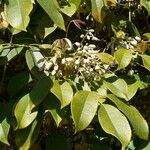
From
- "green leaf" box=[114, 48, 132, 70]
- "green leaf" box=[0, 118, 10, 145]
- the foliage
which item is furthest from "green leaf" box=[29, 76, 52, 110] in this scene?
"green leaf" box=[114, 48, 132, 70]

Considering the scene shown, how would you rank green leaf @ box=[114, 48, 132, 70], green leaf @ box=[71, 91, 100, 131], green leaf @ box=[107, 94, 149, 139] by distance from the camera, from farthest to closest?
green leaf @ box=[114, 48, 132, 70], green leaf @ box=[107, 94, 149, 139], green leaf @ box=[71, 91, 100, 131]

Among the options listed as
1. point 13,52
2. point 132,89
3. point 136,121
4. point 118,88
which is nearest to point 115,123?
point 136,121

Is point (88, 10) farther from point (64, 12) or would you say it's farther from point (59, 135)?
point (59, 135)

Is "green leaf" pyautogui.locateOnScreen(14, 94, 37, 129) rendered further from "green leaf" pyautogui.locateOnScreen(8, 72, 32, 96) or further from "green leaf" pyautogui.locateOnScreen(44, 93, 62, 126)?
"green leaf" pyautogui.locateOnScreen(8, 72, 32, 96)

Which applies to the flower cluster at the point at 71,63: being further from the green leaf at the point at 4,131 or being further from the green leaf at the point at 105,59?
the green leaf at the point at 4,131

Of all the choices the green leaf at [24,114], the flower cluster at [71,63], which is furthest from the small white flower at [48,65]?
the green leaf at [24,114]

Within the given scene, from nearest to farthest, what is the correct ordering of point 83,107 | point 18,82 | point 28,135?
point 83,107 → point 28,135 → point 18,82

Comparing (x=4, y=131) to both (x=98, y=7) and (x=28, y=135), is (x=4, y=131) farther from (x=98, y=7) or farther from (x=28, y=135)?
(x=98, y=7)
